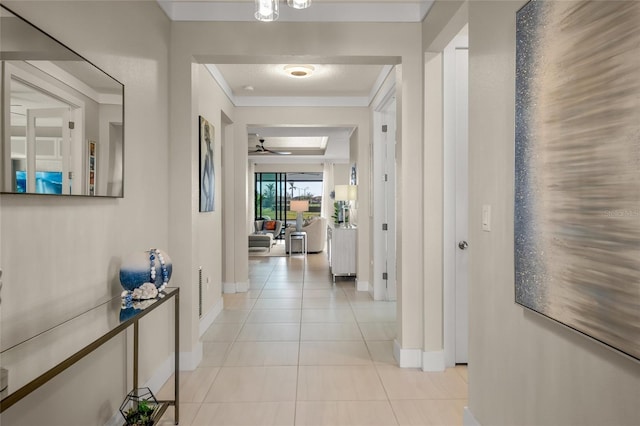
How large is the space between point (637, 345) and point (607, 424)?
0.31 metres

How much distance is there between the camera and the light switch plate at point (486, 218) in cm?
187

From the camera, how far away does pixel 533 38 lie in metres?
1.46

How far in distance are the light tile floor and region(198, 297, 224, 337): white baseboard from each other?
69 mm

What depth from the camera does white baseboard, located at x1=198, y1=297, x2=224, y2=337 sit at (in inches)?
154

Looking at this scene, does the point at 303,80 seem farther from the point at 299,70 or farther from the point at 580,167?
the point at 580,167

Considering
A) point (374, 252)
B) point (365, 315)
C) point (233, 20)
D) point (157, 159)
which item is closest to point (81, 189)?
point (157, 159)

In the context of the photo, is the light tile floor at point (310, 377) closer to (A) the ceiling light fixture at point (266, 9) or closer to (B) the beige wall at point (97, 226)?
(B) the beige wall at point (97, 226)

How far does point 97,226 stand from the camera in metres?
1.93

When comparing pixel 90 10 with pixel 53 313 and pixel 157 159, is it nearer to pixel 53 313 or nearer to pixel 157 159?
pixel 157 159

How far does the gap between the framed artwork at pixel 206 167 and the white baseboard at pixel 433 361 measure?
229cm

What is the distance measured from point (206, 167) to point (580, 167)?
3132mm

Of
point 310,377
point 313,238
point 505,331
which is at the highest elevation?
point 505,331

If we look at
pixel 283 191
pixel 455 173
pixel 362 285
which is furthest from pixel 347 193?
pixel 283 191

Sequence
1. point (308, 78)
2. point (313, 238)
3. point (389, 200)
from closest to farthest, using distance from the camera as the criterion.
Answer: point (308, 78), point (389, 200), point (313, 238)
